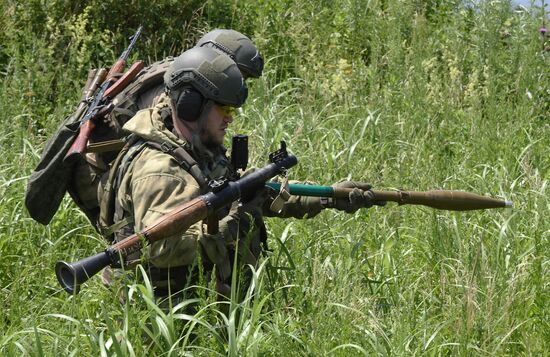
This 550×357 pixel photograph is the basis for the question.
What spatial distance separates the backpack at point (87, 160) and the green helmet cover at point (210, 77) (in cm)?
39

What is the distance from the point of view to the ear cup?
460 centimetres

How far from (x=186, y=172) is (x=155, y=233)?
400mm

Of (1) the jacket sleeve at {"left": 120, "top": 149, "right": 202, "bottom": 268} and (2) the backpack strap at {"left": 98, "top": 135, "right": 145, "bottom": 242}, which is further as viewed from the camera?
(2) the backpack strap at {"left": 98, "top": 135, "right": 145, "bottom": 242}

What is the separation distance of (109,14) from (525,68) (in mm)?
3060

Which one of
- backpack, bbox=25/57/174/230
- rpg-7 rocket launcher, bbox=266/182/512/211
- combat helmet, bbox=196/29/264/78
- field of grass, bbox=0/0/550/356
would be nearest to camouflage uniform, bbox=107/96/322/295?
field of grass, bbox=0/0/550/356

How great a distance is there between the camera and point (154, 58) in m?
8.33

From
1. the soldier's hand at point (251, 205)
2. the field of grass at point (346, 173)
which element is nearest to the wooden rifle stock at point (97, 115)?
the field of grass at point (346, 173)

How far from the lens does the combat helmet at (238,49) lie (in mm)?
5873

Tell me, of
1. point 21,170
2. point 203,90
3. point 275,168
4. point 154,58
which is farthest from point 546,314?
point 154,58

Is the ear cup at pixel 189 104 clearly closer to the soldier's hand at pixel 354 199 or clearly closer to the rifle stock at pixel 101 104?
the rifle stock at pixel 101 104

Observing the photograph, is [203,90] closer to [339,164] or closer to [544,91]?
[339,164]

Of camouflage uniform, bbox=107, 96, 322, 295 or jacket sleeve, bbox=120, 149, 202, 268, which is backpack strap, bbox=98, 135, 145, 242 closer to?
camouflage uniform, bbox=107, 96, 322, 295

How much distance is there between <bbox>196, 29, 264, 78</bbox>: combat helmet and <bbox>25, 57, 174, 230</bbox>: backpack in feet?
2.38

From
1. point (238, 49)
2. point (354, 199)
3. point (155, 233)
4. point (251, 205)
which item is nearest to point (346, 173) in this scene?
point (238, 49)
